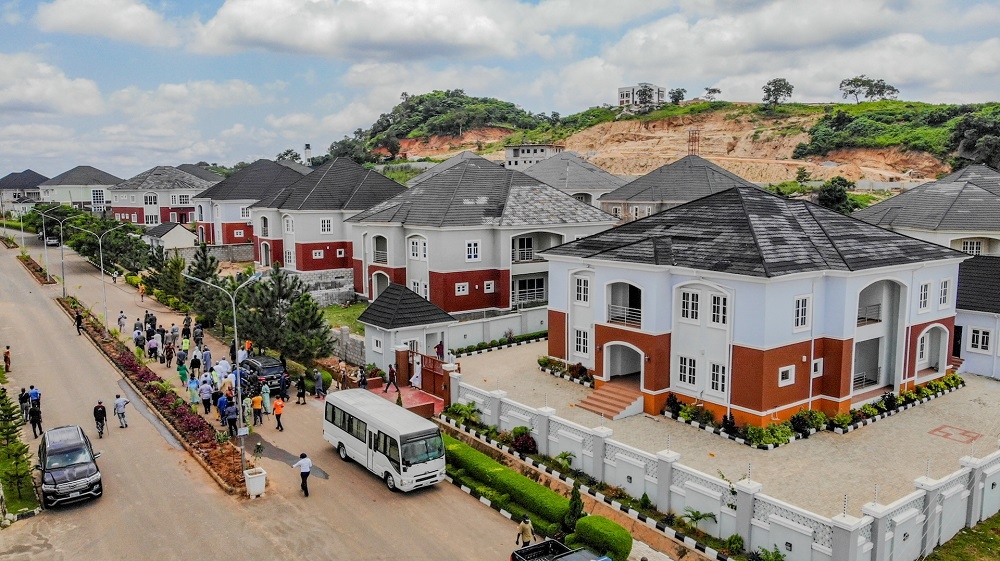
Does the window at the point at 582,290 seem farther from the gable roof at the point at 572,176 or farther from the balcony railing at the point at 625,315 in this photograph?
the gable roof at the point at 572,176

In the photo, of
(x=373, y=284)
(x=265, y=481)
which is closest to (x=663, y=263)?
(x=265, y=481)

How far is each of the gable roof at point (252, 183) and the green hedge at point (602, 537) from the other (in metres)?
52.3

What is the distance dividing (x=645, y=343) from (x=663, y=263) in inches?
121

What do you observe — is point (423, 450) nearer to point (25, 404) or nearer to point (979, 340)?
point (25, 404)

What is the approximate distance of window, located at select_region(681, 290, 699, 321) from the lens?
2652 cm

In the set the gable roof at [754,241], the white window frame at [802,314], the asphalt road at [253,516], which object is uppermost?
the gable roof at [754,241]

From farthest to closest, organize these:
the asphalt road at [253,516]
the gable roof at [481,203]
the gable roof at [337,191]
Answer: the gable roof at [337,191], the gable roof at [481,203], the asphalt road at [253,516]

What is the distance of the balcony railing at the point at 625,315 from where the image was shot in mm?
28448

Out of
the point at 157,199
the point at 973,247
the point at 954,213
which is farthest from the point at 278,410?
the point at 157,199

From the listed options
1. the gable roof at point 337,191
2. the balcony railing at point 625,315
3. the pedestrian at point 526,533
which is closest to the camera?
the pedestrian at point 526,533

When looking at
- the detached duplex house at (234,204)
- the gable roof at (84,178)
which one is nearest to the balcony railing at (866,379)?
the detached duplex house at (234,204)

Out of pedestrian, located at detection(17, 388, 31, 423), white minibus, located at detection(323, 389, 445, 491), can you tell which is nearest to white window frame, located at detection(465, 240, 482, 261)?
white minibus, located at detection(323, 389, 445, 491)

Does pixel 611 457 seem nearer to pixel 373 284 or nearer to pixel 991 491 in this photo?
pixel 991 491

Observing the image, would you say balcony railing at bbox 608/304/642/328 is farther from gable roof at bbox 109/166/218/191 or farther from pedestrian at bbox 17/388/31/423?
gable roof at bbox 109/166/218/191
